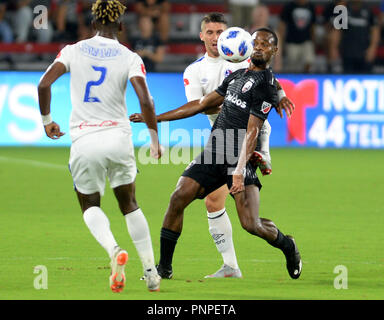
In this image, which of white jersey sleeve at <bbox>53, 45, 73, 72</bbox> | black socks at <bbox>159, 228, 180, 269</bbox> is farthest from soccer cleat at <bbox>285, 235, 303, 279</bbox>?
white jersey sleeve at <bbox>53, 45, 73, 72</bbox>

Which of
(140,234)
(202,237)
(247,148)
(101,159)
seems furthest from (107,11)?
(202,237)

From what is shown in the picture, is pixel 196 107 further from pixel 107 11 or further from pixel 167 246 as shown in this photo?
pixel 107 11

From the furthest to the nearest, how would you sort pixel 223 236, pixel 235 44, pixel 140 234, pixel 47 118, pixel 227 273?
pixel 223 236 < pixel 227 273 < pixel 235 44 < pixel 140 234 < pixel 47 118

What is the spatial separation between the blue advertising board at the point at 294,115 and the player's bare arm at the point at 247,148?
11.2m

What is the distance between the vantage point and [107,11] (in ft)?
22.9

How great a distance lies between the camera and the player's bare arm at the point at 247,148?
24.8 ft

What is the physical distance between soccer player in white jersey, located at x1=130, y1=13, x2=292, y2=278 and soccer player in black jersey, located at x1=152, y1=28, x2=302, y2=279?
17 centimetres

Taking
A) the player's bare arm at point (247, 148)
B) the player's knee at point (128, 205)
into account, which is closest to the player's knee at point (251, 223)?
the player's bare arm at point (247, 148)

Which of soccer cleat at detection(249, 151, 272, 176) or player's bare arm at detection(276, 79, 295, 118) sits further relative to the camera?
soccer cleat at detection(249, 151, 272, 176)

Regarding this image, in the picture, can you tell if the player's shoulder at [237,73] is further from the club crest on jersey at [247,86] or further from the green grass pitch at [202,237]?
the green grass pitch at [202,237]

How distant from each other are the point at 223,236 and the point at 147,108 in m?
1.80

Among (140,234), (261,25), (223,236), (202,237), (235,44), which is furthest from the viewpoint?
(261,25)

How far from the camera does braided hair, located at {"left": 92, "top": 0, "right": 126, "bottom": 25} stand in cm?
698

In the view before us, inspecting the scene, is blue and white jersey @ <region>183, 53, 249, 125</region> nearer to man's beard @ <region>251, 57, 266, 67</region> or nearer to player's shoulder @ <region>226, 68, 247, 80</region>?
player's shoulder @ <region>226, 68, 247, 80</region>
